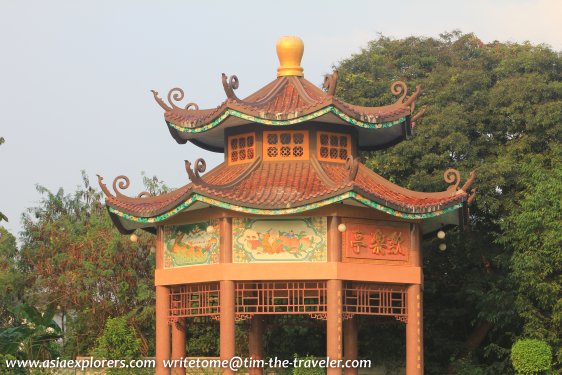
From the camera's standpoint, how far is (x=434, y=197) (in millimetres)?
24094

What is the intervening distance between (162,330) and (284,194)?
3.87 metres

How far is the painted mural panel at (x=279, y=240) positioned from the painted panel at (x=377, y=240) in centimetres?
57

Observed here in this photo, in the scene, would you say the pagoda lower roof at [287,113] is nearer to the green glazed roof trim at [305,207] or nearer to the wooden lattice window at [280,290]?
the green glazed roof trim at [305,207]

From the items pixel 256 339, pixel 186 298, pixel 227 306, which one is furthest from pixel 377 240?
pixel 256 339

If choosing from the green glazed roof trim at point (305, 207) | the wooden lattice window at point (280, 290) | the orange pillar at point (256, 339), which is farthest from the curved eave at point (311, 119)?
the orange pillar at point (256, 339)

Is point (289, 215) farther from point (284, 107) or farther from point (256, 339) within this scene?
point (256, 339)

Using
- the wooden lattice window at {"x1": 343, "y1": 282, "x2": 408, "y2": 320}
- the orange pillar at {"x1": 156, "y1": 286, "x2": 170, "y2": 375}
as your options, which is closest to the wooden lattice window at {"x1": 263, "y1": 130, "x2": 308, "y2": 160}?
the wooden lattice window at {"x1": 343, "y1": 282, "x2": 408, "y2": 320}

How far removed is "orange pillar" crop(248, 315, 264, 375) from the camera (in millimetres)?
26891

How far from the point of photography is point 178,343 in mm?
25344

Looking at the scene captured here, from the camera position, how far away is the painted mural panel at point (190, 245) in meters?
23.5

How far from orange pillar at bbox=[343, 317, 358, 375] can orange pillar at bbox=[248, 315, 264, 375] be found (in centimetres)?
190

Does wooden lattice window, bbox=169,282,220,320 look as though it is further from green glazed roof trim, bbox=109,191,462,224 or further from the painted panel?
the painted panel

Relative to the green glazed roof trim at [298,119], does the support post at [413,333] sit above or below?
below

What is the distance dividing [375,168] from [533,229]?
18.2 ft
